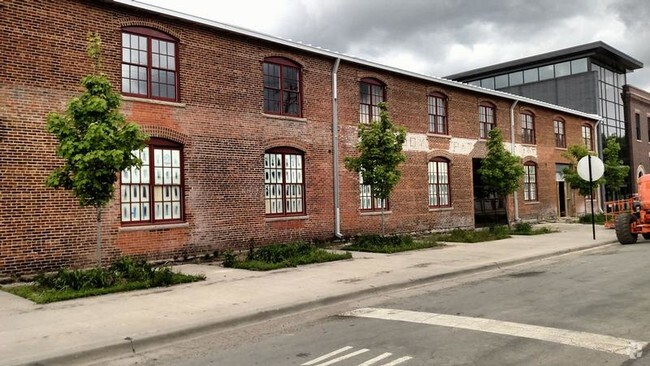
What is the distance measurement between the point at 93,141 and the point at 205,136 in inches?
209

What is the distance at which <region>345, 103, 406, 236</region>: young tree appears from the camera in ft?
55.0

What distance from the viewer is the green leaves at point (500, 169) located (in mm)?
22297

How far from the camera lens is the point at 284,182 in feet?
57.0

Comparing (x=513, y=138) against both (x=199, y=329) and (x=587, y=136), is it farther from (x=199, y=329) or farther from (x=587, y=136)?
(x=199, y=329)

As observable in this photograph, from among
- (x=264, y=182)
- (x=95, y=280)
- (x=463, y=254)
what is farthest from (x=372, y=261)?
(x=95, y=280)

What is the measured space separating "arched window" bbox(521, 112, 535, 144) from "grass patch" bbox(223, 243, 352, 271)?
18.2 metres

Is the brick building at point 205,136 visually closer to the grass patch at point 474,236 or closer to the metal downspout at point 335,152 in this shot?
the metal downspout at point 335,152

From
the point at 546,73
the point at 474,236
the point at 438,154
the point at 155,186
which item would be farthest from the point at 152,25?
the point at 546,73

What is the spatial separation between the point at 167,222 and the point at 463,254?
8.33m

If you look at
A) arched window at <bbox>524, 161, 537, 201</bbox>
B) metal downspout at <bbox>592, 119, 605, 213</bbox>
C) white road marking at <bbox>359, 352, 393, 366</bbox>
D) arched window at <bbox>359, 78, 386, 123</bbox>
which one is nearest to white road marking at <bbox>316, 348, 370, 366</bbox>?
white road marking at <bbox>359, 352, 393, 366</bbox>

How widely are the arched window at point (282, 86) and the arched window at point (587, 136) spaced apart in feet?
79.3

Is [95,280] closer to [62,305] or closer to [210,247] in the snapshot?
[62,305]

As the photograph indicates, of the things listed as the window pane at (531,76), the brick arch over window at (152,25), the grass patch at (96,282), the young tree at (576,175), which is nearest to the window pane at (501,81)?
the window pane at (531,76)

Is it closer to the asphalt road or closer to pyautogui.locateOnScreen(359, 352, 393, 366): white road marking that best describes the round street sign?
the asphalt road
